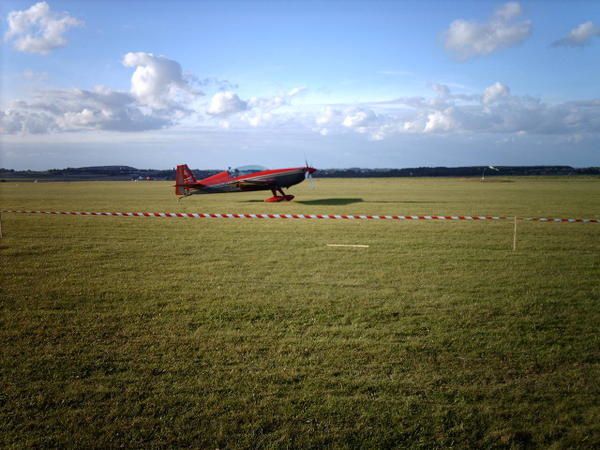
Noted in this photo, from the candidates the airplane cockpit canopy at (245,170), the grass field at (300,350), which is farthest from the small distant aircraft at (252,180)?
the grass field at (300,350)

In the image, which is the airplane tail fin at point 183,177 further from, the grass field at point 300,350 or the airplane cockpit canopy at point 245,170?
the grass field at point 300,350

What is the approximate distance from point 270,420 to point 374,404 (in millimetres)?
1004

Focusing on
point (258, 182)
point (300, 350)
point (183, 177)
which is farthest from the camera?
point (183, 177)

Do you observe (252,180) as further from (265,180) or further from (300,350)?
(300,350)

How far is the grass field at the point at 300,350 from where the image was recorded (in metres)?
3.56

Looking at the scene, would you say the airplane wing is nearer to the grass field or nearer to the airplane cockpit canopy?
the airplane cockpit canopy

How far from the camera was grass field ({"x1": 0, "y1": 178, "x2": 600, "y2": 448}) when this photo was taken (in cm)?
356

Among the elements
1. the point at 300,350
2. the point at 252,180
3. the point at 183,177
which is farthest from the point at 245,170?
the point at 300,350

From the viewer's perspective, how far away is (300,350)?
16.5 ft

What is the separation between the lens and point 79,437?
3.43 metres

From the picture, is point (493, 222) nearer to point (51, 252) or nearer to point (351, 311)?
point (351, 311)

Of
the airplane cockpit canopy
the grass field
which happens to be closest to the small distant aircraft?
the airplane cockpit canopy

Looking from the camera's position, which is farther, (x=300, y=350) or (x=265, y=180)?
(x=265, y=180)

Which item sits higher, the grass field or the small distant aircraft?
the small distant aircraft
